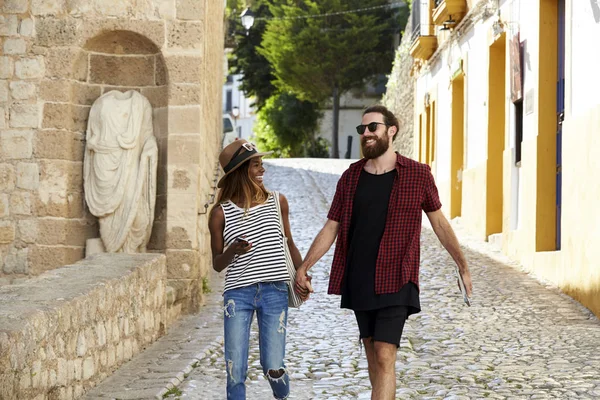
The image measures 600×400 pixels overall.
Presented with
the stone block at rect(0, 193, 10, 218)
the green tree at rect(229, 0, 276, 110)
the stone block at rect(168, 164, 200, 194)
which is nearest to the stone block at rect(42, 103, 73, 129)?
the stone block at rect(0, 193, 10, 218)

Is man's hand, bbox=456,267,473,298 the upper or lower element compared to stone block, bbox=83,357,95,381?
upper

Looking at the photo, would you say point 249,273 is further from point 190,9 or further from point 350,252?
point 190,9

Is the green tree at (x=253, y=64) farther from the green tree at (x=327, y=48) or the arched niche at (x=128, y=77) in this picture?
the arched niche at (x=128, y=77)

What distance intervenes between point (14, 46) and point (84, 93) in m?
0.78

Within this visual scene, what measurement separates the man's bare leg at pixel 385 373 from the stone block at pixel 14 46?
6285 mm

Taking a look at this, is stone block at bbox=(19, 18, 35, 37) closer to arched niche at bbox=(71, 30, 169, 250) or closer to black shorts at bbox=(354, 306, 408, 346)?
arched niche at bbox=(71, 30, 169, 250)

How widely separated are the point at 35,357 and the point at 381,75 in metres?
39.4

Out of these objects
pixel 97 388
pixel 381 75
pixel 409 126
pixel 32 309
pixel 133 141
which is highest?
pixel 381 75

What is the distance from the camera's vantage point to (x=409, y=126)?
27.5 metres

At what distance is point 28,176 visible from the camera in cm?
994

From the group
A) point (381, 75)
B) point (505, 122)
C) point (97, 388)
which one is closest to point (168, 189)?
point (97, 388)

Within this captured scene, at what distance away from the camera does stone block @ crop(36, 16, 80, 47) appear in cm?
991

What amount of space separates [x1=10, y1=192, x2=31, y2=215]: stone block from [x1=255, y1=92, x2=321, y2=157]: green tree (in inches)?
1303

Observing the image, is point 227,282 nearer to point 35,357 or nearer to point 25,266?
point 35,357
